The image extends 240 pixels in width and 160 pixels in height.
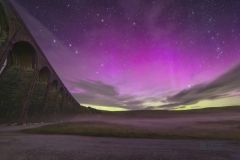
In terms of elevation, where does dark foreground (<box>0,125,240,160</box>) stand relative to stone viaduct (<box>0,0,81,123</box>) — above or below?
below

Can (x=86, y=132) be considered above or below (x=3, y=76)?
below

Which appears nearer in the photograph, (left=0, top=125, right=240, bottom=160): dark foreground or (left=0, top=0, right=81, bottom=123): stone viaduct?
(left=0, top=125, right=240, bottom=160): dark foreground

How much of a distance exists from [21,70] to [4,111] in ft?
9.18

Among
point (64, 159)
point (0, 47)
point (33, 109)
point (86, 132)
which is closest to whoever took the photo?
point (64, 159)

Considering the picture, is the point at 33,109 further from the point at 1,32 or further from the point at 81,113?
the point at 81,113

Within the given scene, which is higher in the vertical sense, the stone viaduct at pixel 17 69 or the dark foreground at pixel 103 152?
the stone viaduct at pixel 17 69

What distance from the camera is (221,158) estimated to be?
2.44 meters

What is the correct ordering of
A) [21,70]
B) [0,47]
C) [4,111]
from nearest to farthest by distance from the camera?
[0,47] → [4,111] → [21,70]

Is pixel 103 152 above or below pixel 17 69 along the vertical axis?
below

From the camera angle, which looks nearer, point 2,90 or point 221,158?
point 221,158

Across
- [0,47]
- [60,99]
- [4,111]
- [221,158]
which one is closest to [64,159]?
[221,158]

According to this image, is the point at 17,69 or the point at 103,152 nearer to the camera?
the point at 103,152

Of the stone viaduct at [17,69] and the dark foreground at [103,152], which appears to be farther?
the stone viaduct at [17,69]

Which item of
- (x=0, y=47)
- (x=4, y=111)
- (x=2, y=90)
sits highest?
(x=0, y=47)
